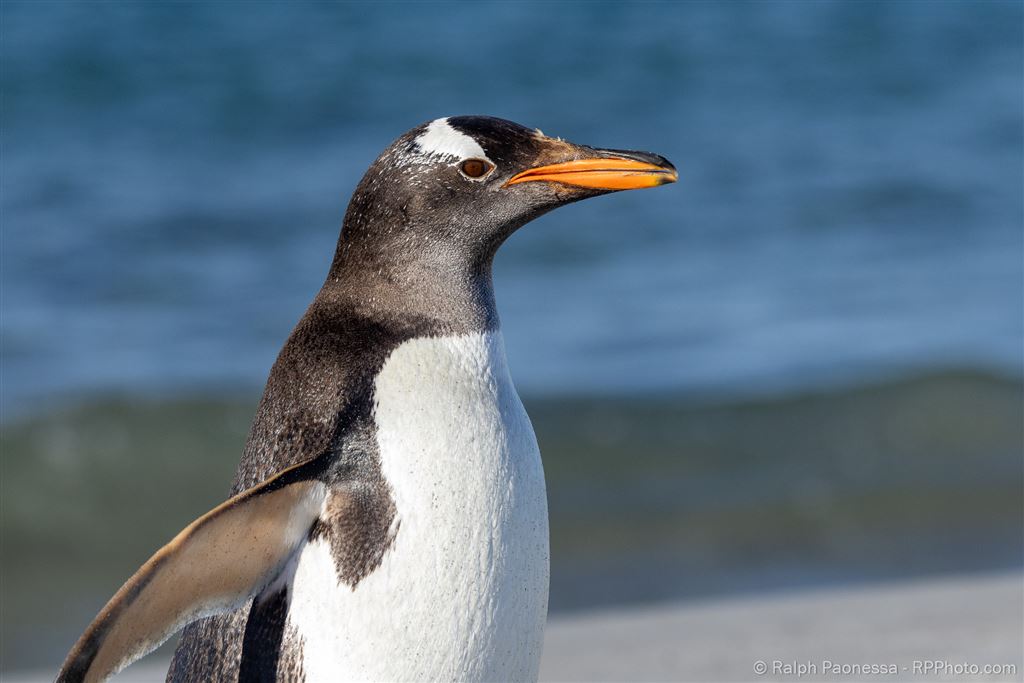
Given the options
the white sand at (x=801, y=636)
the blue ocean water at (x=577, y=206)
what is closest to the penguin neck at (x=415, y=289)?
the white sand at (x=801, y=636)

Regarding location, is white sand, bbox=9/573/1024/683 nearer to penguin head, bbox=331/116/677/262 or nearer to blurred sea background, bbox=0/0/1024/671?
blurred sea background, bbox=0/0/1024/671

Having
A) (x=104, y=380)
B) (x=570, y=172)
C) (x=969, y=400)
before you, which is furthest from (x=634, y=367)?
(x=570, y=172)

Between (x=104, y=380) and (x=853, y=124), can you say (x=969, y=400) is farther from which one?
(x=853, y=124)

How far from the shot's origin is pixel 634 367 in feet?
27.2

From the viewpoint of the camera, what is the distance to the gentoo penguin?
2.75 metres

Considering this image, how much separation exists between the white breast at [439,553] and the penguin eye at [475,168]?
34 cm

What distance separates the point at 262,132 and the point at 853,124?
5.80 metres

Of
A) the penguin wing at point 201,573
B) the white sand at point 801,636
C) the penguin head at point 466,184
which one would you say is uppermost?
the penguin head at point 466,184

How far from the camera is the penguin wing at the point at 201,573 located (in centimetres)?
267

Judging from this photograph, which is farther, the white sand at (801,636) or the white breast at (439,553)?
the white sand at (801,636)

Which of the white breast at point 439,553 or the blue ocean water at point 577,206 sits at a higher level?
the blue ocean water at point 577,206

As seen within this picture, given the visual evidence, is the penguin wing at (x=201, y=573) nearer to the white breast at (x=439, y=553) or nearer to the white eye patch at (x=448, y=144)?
the white breast at (x=439, y=553)

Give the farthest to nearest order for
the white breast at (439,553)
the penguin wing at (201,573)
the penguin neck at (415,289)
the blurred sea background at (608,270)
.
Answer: the blurred sea background at (608,270), the penguin neck at (415,289), the white breast at (439,553), the penguin wing at (201,573)

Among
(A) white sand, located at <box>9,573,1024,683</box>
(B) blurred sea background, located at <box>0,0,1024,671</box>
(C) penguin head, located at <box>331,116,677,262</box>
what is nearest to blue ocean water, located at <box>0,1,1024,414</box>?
(B) blurred sea background, located at <box>0,0,1024,671</box>
